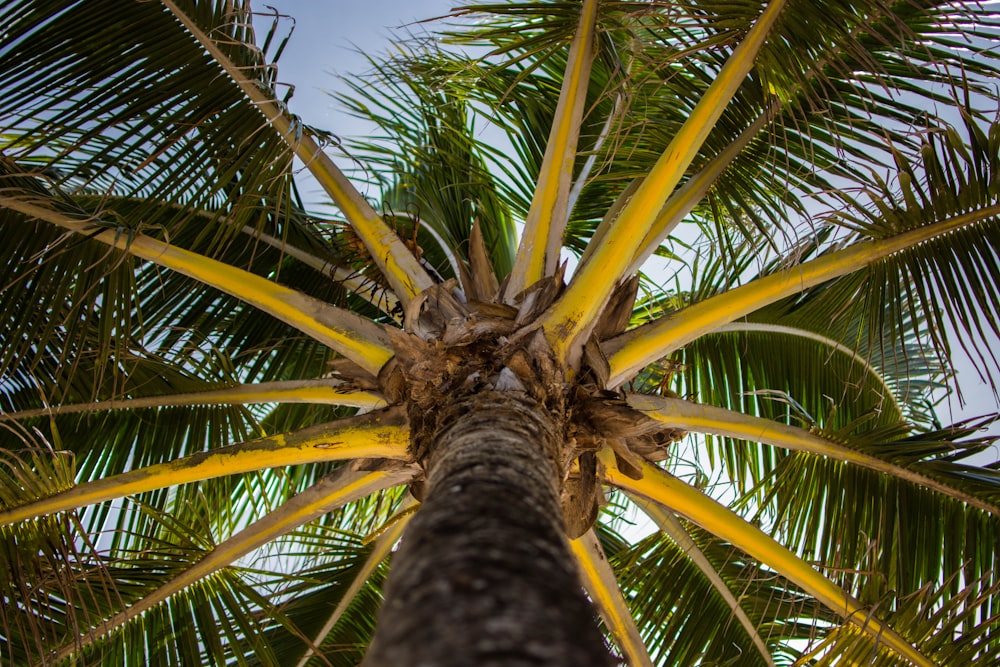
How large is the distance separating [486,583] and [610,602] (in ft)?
7.00

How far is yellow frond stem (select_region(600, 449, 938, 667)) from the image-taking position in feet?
9.34

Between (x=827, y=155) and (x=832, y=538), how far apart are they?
1.69 meters

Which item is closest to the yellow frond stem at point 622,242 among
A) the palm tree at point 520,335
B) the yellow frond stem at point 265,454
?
the palm tree at point 520,335

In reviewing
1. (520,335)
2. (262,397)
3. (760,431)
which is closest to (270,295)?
(262,397)

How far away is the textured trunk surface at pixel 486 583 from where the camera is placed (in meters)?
0.98

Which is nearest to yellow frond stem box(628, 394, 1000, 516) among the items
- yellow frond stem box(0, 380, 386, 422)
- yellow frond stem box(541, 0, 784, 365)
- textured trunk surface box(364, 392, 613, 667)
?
yellow frond stem box(541, 0, 784, 365)

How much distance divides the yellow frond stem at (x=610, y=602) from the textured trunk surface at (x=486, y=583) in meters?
1.45

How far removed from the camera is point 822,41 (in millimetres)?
2902

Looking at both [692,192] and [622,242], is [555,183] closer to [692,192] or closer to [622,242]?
[622,242]

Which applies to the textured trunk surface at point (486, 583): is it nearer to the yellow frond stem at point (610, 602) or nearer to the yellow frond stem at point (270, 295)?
the yellow frond stem at point (270, 295)

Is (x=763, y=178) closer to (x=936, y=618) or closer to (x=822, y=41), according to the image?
(x=822, y=41)

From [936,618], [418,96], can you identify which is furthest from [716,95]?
[418,96]

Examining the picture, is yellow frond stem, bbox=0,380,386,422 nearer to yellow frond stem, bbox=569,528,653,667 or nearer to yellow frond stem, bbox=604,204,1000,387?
yellow frond stem, bbox=604,204,1000,387

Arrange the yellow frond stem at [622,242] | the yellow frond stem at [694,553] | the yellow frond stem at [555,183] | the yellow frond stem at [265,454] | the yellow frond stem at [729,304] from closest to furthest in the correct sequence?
1. the yellow frond stem at [622,242]
2. the yellow frond stem at [265,454]
3. the yellow frond stem at [729,304]
4. the yellow frond stem at [555,183]
5. the yellow frond stem at [694,553]
